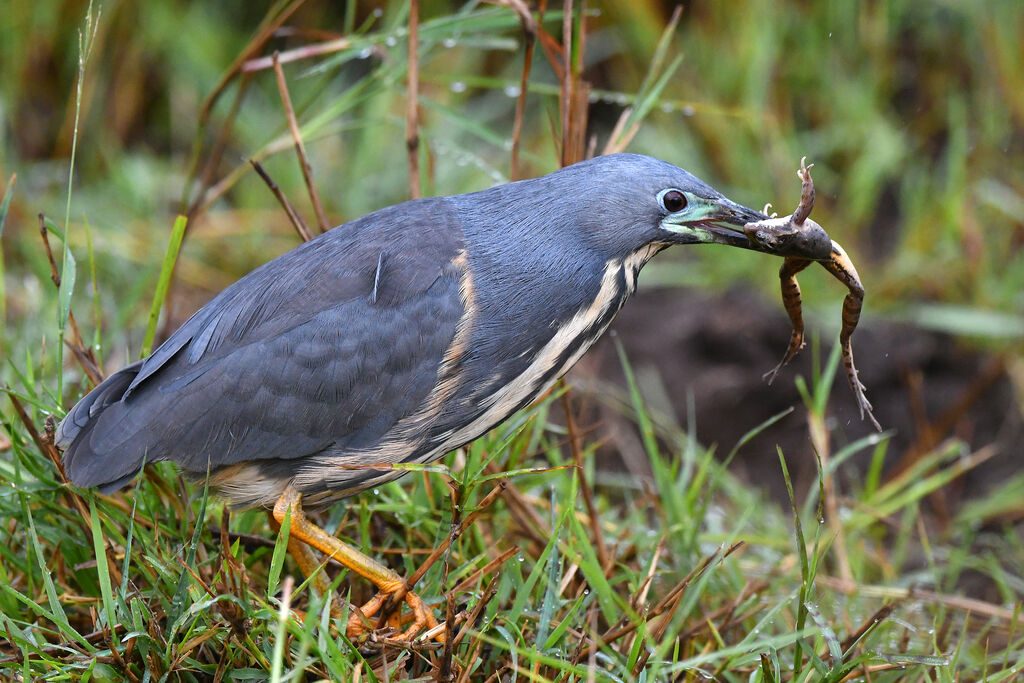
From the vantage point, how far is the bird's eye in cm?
240

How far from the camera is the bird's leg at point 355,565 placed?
8.24 ft

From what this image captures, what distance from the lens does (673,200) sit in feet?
7.87

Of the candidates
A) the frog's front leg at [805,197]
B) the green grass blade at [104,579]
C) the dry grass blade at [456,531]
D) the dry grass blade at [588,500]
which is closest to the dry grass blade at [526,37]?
the dry grass blade at [588,500]

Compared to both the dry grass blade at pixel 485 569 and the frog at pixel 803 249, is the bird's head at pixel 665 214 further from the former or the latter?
the dry grass blade at pixel 485 569

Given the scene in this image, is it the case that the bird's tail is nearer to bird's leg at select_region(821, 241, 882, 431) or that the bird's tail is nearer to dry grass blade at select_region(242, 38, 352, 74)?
dry grass blade at select_region(242, 38, 352, 74)

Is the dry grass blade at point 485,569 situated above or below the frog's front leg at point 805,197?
below

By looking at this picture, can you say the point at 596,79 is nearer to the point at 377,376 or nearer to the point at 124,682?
the point at 377,376

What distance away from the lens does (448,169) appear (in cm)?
512

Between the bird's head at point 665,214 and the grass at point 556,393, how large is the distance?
457 millimetres

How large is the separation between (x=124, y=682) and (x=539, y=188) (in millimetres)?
1410

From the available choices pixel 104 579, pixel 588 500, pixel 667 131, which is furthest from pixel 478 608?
pixel 667 131

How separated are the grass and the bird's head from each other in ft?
1.50

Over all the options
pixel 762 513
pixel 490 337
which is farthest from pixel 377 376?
pixel 762 513

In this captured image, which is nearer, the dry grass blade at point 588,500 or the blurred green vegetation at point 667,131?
the dry grass blade at point 588,500
